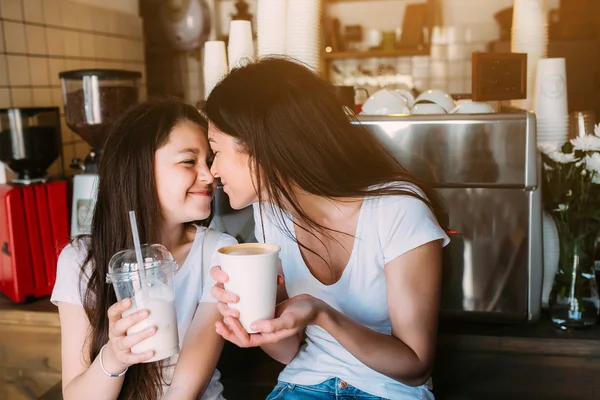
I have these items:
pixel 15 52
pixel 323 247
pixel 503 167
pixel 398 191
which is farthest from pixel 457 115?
pixel 15 52

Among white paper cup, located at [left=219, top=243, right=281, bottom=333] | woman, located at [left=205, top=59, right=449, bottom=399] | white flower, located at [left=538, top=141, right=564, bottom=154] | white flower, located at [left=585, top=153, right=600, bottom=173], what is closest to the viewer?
white paper cup, located at [left=219, top=243, right=281, bottom=333]

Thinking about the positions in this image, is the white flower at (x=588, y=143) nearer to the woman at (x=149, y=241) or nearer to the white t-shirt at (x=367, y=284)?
the white t-shirt at (x=367, y=284)

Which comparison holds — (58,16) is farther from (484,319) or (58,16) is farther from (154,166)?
(484,319)

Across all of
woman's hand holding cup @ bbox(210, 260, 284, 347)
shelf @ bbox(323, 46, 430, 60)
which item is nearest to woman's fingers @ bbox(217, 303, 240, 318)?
woman's hand holding cup @ bbox(210, 260, 284, 347)

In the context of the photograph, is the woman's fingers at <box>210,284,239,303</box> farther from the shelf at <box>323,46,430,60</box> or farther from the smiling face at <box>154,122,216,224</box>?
the shelf at <box>323,46,430,60</box>

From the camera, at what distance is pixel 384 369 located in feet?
3.80

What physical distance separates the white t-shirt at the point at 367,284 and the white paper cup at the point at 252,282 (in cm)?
30

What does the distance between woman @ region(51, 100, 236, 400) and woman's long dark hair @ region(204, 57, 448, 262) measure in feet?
0.44

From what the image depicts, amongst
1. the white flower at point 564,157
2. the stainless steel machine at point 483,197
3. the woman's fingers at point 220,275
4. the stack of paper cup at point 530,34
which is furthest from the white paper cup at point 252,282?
the stack of paper cup at point 530,34

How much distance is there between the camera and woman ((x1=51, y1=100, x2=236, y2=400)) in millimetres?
1237

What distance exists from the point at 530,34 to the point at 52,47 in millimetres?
1809

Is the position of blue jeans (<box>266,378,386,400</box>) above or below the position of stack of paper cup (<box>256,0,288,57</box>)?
below

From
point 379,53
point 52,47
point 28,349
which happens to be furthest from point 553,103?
point 379,53

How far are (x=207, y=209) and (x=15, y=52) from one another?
4.48ft
